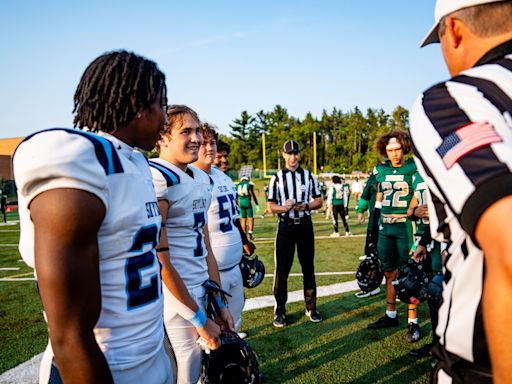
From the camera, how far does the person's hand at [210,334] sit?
208 cm

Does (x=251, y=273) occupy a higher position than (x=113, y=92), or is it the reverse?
(x=113, y=92)

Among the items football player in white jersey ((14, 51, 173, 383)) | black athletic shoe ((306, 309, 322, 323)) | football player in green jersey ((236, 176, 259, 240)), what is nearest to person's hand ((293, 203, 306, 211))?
black athletic shoe ((306, 309, 322, 323))

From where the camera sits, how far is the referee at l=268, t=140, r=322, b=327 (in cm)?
507

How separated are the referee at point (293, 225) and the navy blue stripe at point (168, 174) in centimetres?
301

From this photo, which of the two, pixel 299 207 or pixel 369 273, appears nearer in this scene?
pixel 369 273

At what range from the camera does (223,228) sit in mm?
3787

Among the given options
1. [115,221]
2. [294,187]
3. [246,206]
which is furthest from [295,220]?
[246,206]

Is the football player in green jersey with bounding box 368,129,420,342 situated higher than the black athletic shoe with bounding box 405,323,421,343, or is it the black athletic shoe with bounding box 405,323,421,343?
the football player in green jersey with bounding box 368,129,420,342

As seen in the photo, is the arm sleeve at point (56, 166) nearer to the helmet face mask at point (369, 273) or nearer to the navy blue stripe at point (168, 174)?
the navy blue stripe at point (168, 174)

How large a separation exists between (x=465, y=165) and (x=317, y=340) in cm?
396

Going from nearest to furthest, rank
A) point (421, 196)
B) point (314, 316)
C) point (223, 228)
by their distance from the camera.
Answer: point (223, 228) < point (421, 196) < point (314, 316)

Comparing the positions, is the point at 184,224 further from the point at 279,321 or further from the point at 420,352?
the point at 420,352

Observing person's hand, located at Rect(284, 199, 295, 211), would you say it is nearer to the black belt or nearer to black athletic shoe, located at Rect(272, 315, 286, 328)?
the black belt

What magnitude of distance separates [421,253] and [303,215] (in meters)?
1.81
